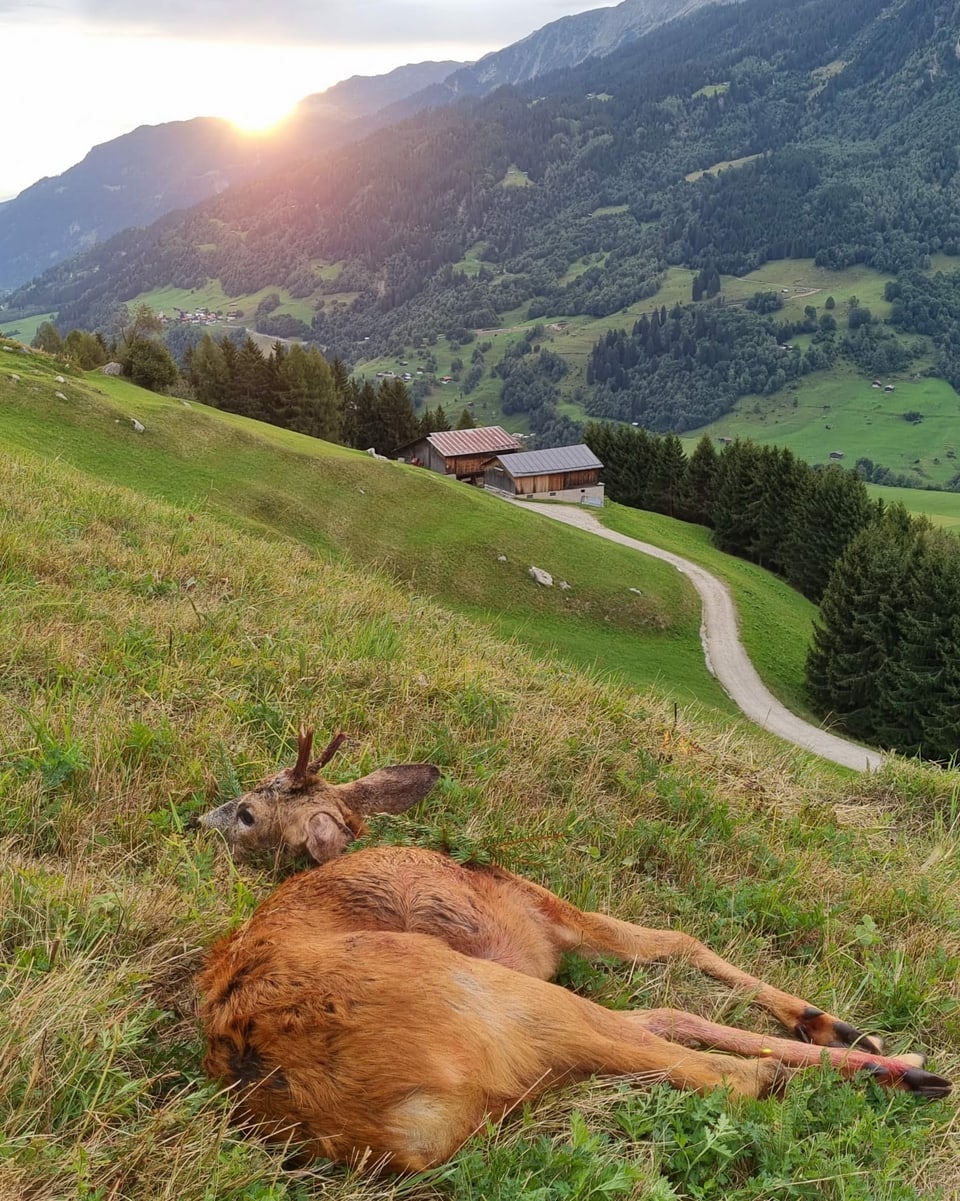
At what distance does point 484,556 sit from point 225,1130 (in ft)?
136

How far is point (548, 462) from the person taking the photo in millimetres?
70375

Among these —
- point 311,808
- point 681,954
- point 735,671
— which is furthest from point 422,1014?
point 735,671

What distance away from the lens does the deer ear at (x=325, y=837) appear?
4016 mm

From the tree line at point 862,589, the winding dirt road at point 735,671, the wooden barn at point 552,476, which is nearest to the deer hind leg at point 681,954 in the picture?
the tree line at point 862,589

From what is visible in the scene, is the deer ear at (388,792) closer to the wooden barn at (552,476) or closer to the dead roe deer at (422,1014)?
the dead roe deer at (422,1014)

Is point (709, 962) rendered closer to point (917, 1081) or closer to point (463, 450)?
point (917, 1081)

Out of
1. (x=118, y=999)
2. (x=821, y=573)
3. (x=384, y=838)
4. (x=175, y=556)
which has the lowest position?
(x=821, y=573)

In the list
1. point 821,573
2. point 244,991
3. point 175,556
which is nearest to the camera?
point 244,991

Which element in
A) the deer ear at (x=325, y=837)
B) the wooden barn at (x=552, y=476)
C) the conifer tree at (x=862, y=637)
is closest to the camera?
the deer ear at (x=325, y=837)

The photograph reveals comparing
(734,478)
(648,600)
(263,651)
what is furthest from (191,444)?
(734,478)

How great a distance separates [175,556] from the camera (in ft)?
29.4

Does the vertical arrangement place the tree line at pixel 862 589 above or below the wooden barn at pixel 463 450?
below

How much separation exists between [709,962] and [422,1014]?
2.02 meters

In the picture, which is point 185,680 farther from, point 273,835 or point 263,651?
point 273,835
